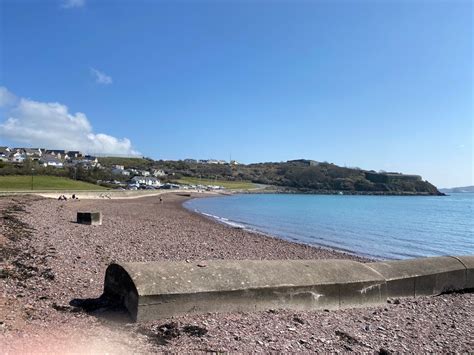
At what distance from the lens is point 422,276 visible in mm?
9984

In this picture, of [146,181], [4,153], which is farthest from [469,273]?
[4,153]

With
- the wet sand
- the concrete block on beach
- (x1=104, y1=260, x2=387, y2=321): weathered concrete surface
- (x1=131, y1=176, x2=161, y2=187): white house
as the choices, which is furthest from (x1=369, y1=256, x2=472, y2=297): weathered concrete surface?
(x1=131, y1=176, x2=161, y2=187): white house

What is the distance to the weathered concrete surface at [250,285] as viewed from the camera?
269 inches

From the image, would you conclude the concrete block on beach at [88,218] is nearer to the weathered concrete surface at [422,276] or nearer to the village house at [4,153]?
the weathered concrete surface at [422,276]

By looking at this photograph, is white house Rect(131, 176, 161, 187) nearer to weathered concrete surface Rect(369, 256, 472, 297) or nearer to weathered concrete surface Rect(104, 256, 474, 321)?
weathered concrete surface Rect(369, 256, 472, 297)

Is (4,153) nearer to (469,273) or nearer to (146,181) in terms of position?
(146,181)

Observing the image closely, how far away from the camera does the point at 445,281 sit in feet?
34.5

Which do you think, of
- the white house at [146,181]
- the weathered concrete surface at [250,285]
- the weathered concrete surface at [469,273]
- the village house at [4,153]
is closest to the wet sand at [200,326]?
the weathered concrete surface at [250,285]

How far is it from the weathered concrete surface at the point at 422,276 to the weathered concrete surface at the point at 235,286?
2.08 ft

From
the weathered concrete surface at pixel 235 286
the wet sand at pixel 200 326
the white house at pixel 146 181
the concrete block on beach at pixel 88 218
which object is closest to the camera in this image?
the wet sand at pixel 200 326

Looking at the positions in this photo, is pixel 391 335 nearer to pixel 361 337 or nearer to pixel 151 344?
pixel 361 337

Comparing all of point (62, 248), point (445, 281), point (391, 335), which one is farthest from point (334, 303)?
point (62, 248)

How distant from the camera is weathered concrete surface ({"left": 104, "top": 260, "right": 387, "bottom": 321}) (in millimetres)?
6805

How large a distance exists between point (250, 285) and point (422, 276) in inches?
187
